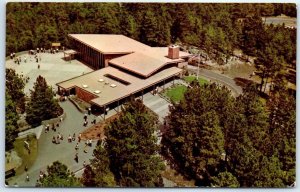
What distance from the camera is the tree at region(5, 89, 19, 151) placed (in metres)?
6.98

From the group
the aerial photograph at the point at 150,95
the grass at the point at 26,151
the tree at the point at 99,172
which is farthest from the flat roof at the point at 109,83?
the grass at the point at 26,151

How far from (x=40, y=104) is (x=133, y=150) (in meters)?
1.47

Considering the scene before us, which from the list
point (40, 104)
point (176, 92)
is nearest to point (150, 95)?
point (176, 92)

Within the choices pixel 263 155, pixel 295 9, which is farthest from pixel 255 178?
pixel 295 9

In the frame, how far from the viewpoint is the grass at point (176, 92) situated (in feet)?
24.2

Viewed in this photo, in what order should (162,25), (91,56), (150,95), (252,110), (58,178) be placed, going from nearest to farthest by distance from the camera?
1. (58,178)
2. (252,110)
3. (150,95)
4. (91,56)
5. (162,25)

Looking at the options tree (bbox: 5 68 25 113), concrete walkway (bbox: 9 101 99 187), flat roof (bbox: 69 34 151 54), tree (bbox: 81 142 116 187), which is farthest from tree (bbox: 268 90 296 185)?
tree (bbox: 5 68 25 113)

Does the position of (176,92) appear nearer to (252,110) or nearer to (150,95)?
(150,95)

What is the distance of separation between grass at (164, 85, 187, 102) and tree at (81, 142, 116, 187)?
48.7 inches

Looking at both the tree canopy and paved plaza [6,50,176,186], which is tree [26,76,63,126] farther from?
the tree canopy

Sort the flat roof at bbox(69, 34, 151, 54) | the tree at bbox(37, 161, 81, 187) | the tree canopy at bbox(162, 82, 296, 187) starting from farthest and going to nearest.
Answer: the flat roof at bbox(69, 34, 151, 54)
the tree canopy at bbox(162, 82, 296, 187)
the tree at bbox(37, 161, 81, 187)

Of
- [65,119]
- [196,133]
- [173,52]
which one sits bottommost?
[196,133]

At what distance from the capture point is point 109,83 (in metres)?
7.39

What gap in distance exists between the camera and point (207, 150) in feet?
24.0
